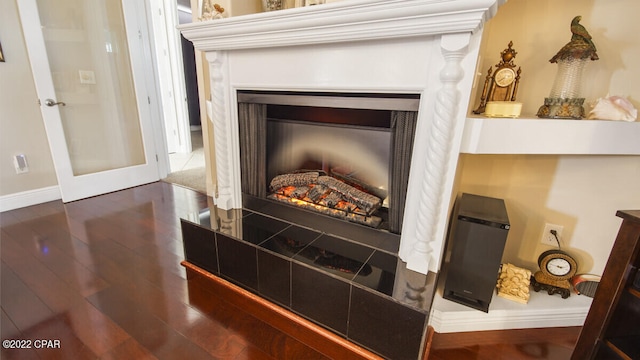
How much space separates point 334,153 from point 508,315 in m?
1.17

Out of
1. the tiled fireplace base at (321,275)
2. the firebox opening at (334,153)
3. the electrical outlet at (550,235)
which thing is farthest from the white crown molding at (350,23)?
the electrical outlet at (550,235)

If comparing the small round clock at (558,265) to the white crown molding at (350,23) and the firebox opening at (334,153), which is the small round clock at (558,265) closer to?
the firebox opening at (334,153)

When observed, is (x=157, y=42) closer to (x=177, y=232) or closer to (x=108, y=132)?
(x=108, y=132)

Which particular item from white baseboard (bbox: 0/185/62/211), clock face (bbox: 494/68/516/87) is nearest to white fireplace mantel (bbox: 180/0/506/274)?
clock face (bbox: 494/68/516/87)

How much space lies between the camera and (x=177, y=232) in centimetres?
212

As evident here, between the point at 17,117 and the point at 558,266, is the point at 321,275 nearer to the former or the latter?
the point at 558,266

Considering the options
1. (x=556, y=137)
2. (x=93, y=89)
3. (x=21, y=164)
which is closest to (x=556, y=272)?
(x=556, y=137)

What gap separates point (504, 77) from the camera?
4.16 feet

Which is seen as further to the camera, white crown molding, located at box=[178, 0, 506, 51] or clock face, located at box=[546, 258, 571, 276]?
clock face, located at box=[546, 258, 571, 276]

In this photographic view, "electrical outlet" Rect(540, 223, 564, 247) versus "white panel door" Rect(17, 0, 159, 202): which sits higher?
"white panel door" Rect(17, 0, 159, 202)

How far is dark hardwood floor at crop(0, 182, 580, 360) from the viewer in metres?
1.20

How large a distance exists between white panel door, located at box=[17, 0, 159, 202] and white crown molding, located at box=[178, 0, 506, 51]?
195 centimetres

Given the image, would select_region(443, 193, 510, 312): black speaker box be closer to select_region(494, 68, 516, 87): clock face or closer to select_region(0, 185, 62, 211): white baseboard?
select_region(494, 68, 516, 87): clock face

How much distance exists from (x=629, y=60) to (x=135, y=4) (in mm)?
3815
